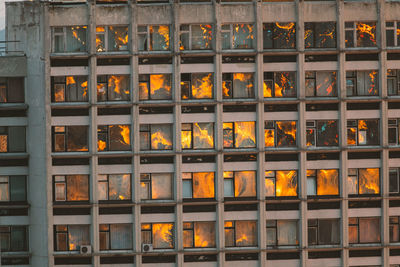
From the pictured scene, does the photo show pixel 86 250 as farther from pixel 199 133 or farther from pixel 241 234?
pixel 199 133

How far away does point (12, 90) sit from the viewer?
33.9m

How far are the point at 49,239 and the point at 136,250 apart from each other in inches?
197

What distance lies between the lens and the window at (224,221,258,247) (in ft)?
111

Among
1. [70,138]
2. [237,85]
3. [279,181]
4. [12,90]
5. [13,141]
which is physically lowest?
[279,181]

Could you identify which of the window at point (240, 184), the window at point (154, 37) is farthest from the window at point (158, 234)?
the window at point (154, 37)

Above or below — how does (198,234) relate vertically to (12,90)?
below

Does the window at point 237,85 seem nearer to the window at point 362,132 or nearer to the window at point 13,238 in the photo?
the window at point 362,132

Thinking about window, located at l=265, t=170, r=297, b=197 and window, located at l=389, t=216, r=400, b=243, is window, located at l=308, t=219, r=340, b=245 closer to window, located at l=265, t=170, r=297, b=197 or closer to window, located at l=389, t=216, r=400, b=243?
window, located at l=265, t=170, r=297, b=197

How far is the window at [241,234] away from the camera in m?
33.7

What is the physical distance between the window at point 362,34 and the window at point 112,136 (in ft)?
45.7

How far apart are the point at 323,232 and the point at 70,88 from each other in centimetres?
1700

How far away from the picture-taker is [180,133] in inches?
1309

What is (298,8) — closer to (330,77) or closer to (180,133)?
(330,77)

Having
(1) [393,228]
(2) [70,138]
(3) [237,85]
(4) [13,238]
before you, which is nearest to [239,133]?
(3) [237,85]
